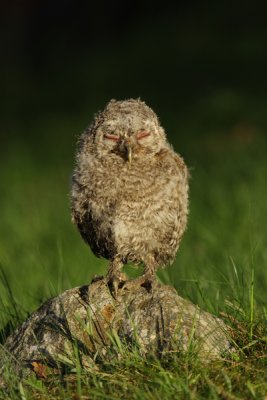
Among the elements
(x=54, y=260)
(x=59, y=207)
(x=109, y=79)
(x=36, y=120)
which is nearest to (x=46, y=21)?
(x=109, y=79)

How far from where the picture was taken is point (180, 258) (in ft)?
27.9

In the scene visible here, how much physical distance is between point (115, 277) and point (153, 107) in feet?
37.3

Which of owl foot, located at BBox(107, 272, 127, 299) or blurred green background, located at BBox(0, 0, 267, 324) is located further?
blurred green background, located at BBox(0, 0, 267, 324)

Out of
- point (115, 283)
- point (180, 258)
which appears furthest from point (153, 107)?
point (115, 283)

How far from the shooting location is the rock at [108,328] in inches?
183

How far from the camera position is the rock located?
465cm

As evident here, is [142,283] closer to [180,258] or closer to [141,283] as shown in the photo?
[141,283]

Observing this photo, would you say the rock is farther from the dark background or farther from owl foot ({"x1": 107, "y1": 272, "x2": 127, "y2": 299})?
the dark background

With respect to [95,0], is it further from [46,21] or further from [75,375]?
[75,375]

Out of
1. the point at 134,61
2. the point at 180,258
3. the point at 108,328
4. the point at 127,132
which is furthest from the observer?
the point at 134,61

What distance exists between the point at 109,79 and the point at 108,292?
14457 millimetres

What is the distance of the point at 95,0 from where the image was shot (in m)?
24.1

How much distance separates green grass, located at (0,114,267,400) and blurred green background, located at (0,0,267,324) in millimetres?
30

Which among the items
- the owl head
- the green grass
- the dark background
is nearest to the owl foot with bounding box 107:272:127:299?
the green grass
